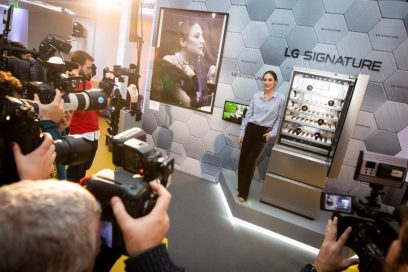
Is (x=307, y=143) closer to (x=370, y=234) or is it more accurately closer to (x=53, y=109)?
(x=370, y=234)

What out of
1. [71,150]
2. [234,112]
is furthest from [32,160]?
[234,112]

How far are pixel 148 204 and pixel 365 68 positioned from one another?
144 inches

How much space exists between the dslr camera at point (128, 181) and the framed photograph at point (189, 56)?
11.6 ft

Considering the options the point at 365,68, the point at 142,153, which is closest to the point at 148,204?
the point at 142,153

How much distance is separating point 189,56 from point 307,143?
219 centimetres

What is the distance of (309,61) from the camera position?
3893 mm

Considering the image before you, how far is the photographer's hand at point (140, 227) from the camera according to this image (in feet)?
2.65

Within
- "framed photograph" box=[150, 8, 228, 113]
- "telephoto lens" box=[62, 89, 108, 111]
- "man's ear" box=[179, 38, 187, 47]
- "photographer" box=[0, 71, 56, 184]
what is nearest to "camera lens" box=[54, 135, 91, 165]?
"photographer" box=[0, 71, 56, 184]

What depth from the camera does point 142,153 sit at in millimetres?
999

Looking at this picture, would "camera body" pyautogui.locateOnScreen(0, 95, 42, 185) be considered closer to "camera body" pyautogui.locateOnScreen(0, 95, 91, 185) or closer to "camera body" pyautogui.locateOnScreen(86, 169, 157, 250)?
"camera body" pyautogui.locateOnScreen(0, 95, 91, 185)

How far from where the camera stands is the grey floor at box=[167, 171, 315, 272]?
2.78 meters

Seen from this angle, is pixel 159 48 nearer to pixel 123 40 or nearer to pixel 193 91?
pixel 193 91

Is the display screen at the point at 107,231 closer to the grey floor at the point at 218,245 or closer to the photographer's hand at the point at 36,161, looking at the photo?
the photographer's hand at the point at 36,161

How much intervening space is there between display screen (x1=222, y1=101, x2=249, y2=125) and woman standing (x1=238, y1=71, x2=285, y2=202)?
58cm
